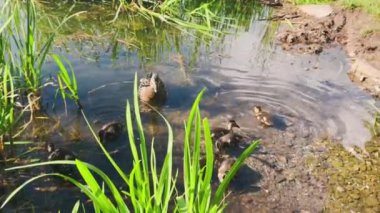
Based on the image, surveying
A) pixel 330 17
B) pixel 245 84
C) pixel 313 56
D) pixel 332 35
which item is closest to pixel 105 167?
pixel 245 84

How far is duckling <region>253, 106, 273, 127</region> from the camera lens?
6.00m

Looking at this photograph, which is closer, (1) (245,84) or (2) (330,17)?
(1) (245,84)

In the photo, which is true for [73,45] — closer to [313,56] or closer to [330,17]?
[313,56]

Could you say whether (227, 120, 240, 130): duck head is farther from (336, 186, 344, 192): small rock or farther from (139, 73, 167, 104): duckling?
(336, 186, 344, 192): small rock

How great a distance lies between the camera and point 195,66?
25.0 feet

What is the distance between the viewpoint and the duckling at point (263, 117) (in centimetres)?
600

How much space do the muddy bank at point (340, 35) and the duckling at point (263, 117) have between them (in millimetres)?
2275

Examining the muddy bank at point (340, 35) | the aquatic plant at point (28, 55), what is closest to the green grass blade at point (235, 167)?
the aquatic plant at point (28, 55)

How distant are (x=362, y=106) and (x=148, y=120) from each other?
3413mm

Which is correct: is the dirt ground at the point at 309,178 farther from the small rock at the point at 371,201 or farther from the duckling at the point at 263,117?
the duckling at the point at 263,117

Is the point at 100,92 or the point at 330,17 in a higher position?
the point at 330,17

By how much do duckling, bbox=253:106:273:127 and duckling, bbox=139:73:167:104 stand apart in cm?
142

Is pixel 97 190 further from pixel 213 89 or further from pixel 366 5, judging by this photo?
pixel 366 5

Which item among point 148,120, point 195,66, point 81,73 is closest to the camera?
point 148,120
